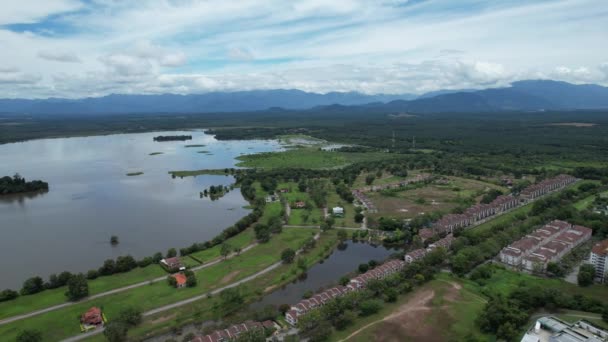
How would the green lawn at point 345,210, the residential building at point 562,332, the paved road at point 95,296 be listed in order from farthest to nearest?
the green lawn at point 345,210 < the paved road at point 95,296 < the residential building at point 562,332

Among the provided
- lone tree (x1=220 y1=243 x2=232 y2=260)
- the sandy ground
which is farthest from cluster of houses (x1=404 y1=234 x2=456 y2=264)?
lone tree (x1=220 y1=243 x2=232 y2=260)

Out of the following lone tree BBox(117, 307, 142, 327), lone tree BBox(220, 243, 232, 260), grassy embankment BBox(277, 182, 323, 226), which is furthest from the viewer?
grassy embankment BBox(277, 182, 323, 226)

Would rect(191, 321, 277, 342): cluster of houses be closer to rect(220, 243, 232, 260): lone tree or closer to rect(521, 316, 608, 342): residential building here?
rect(220, 243, 232, 260): lone tree

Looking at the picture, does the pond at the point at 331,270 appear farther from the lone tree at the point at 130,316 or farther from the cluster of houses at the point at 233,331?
the lone tree at the point at 130,316

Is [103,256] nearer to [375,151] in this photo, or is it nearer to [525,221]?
[525,221]

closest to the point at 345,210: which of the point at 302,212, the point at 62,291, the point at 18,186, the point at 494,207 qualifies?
the point at 302,212

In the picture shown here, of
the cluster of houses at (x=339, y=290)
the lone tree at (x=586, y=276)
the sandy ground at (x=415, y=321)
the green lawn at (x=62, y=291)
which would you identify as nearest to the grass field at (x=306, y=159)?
the cluster of houses at (x=339, y=290)
